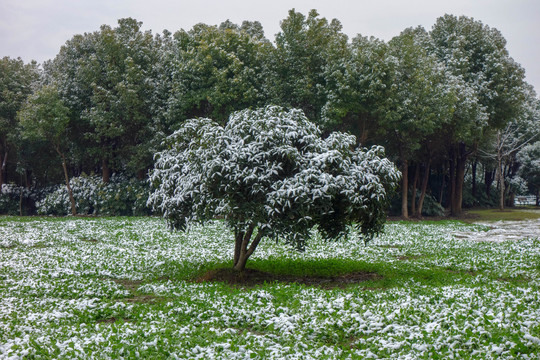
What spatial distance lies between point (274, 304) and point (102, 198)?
34419 mm

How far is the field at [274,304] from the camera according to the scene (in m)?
7.84

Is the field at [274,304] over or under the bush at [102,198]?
under

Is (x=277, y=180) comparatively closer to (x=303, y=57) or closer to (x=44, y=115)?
(x=303, y=57)

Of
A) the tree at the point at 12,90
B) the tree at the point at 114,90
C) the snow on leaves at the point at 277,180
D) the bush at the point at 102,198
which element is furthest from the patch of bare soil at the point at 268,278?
the tree at the point at 12,90

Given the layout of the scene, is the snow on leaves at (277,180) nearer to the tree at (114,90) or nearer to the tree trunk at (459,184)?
the tree at (114,90)

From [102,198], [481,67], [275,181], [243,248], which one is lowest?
[243,248]

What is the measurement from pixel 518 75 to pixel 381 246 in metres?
27.0

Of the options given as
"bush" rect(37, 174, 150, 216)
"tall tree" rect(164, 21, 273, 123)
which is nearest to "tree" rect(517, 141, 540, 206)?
"tall tree" rect(164, 21, 273, 123)

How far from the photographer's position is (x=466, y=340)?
775 cm

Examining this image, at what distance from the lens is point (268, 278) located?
582 inches

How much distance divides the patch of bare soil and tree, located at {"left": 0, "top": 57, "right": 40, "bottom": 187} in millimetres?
37166

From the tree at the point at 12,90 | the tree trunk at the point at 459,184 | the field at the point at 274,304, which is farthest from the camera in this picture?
the tree trunk at the point at 459,184

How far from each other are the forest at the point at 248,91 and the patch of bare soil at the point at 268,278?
18615 mm

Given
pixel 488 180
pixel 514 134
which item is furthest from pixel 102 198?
pixel 488 180
